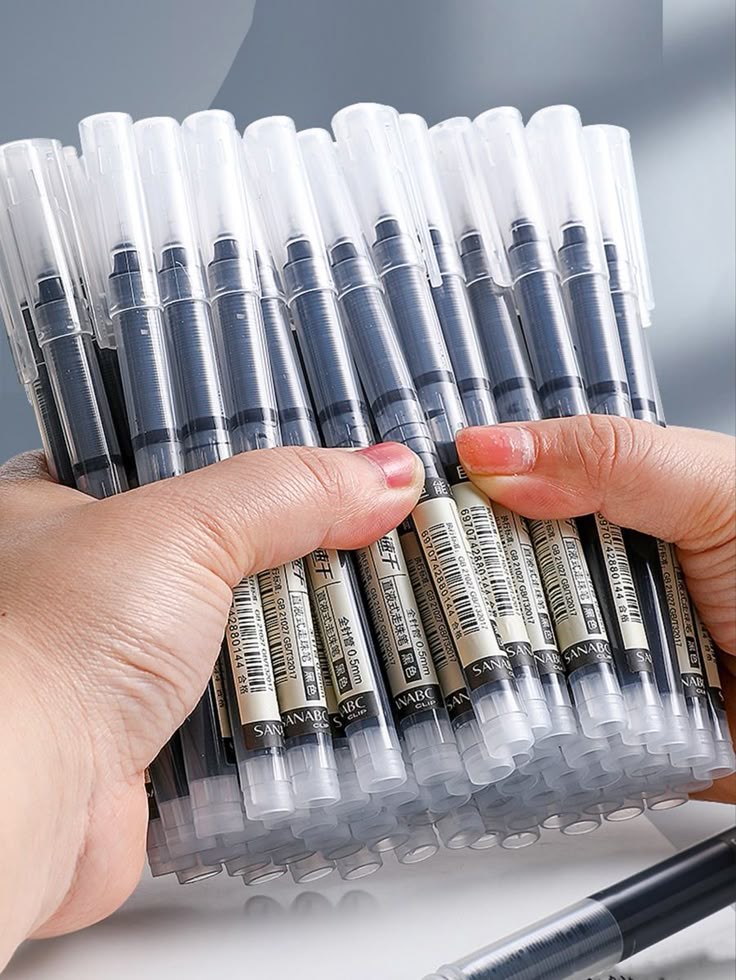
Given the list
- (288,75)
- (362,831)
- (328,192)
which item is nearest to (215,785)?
(362,831)

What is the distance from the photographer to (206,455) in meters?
0.58

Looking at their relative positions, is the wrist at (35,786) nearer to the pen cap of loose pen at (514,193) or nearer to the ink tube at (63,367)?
the ink tube at (63,367)

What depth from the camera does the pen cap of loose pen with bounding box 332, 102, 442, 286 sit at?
2.12ft

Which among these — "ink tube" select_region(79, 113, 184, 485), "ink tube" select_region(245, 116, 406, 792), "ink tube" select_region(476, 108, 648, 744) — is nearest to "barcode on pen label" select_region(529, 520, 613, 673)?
"ink tube" select_region(476, 108, 648, 744)

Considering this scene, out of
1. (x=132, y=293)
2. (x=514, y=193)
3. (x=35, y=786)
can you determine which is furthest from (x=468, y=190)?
(x=35, y=786)

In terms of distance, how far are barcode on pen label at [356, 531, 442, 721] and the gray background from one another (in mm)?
480

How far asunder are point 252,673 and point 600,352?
30 centimetres

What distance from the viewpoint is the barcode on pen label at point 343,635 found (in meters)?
0.55

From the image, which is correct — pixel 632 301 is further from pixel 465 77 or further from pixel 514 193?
pixel 465 77

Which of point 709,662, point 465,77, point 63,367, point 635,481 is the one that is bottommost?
point 709,662

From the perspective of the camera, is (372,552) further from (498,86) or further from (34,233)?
(498,86)

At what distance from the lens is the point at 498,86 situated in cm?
106

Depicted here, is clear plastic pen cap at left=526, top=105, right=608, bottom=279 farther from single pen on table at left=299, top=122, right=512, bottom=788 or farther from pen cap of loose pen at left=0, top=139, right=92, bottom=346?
pen cap of loose pen at left=0, top=139, right=92, bottom=346

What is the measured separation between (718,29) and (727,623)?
71cm
